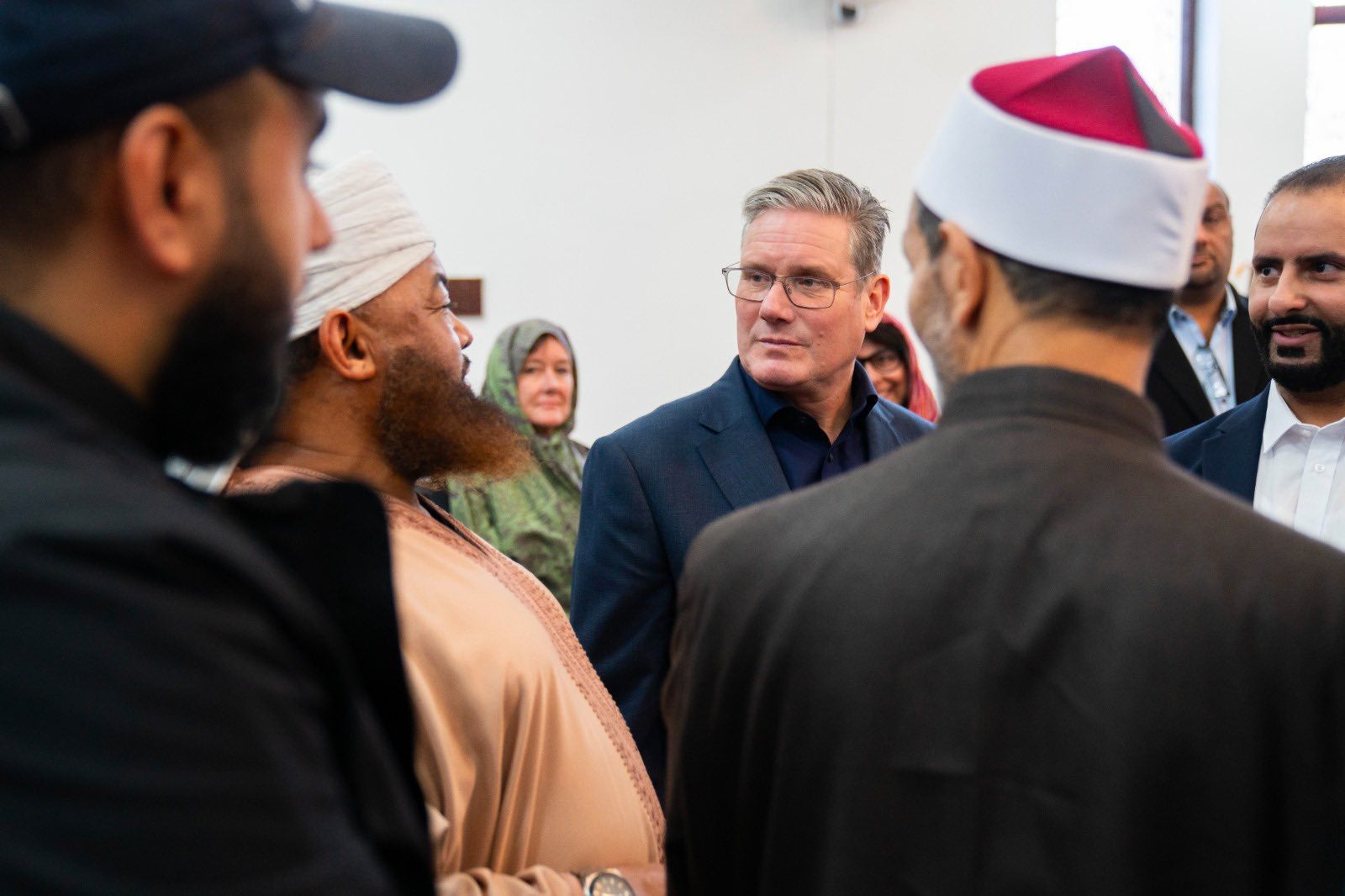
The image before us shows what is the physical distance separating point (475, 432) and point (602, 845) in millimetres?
698

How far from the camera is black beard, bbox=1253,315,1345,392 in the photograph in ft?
8.20

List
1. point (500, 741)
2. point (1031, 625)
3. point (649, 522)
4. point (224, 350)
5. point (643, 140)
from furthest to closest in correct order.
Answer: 1. point (643, 140)
2. point (649, 522)
3. point (500, 741)
4. point (1031, 625)
5. point (224, 350)

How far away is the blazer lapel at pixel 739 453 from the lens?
2543 mm

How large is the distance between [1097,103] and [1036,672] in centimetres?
65

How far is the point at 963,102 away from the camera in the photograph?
1475mm

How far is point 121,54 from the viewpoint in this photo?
811 mm

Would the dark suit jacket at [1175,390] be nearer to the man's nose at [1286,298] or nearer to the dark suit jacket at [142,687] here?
the man's nose at [1286,298]

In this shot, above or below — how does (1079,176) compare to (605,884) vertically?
above

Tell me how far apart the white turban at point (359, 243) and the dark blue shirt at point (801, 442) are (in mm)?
→ 912

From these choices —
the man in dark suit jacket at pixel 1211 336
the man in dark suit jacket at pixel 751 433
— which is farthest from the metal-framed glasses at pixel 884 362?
the man in dark suit jacket at pixel 751 433

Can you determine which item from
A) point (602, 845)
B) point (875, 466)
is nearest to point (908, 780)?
point (875, 466)

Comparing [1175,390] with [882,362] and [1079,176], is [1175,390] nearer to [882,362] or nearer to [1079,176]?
[882,362]

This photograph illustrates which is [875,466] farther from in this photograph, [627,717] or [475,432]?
[627,717]

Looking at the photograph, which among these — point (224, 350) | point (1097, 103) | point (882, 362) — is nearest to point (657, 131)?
point (882, 362)
